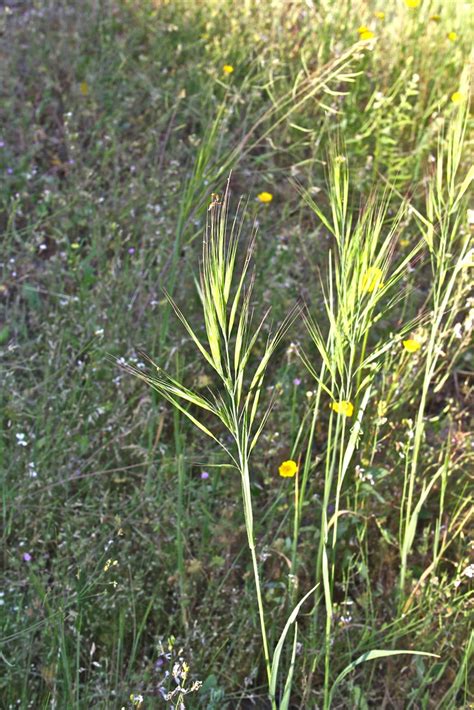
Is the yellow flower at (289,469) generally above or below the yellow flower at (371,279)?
below

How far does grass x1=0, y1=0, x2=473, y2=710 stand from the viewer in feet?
5.37

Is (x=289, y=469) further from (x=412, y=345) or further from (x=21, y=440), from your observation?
(x=21, y=440)

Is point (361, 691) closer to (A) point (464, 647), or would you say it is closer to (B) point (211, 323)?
(A) point (464, 647)

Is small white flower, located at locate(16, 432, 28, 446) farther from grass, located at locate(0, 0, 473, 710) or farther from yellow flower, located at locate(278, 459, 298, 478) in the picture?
yellow flower, located at locate(278, 459, 298, 478)

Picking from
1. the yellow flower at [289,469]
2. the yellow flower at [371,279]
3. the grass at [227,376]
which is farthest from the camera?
the yellow flower at [289,469]

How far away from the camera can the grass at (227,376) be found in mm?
1638

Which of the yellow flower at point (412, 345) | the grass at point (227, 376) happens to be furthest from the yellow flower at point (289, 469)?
the yellow flower at point (412, 345)

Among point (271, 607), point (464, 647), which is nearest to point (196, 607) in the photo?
point (271, 607)

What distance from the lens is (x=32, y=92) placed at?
3.32 metres

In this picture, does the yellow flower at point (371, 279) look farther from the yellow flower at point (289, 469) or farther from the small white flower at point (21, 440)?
the small white flower at point (21, 440)

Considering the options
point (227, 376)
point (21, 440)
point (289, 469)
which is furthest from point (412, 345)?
point (21, 440)

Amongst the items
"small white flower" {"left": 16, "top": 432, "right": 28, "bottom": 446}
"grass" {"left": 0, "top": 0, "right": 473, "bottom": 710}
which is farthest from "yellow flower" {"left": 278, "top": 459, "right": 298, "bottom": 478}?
"small white flower" {"left": 16, "top": 432, "right": 28, "bottom": 446}

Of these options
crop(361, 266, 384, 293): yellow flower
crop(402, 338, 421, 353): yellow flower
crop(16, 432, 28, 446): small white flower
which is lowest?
crop(16, 432, 28, 446): small white flower

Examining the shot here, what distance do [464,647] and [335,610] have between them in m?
A: 0.28
